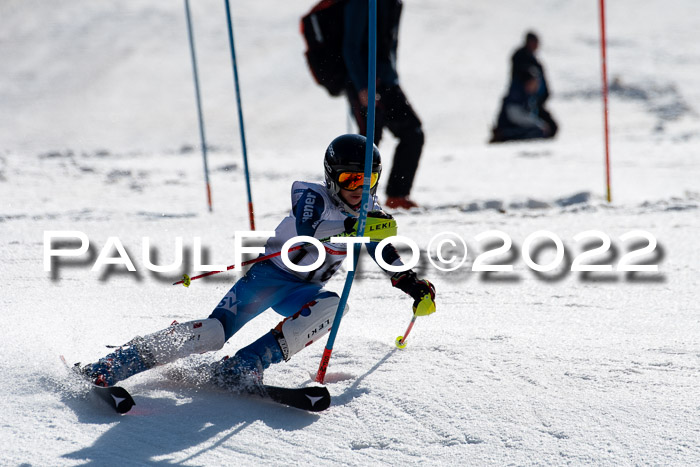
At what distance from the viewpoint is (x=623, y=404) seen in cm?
258

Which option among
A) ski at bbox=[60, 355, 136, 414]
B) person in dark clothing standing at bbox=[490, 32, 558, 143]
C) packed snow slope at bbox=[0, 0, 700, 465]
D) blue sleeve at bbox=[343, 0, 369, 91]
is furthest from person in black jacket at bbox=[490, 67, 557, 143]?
ski at bbox=[60, 355, 136, 414]

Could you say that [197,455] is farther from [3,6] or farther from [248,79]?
[3,6]

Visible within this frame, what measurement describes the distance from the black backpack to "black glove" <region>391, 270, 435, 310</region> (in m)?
3.14

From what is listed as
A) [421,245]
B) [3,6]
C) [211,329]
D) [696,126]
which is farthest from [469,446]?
[3,6]

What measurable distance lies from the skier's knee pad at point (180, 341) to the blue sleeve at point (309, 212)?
452 millimetres

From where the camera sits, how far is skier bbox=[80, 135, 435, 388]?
263cm

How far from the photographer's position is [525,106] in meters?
10.5

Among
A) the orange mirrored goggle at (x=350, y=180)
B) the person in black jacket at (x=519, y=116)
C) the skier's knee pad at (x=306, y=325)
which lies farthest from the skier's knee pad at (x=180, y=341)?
the person in black jacket at (x=519, y=116)

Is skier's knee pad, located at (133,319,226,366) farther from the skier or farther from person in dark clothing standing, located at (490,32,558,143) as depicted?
person in dark clothing standing, located at (490,32,558,143)

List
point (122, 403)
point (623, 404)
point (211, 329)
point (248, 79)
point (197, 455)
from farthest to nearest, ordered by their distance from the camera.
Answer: point (248, 79) → point (211, 329) → point (623, 404) → point (122, 403) → point (197, 455)

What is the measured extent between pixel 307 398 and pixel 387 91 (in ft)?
11.9

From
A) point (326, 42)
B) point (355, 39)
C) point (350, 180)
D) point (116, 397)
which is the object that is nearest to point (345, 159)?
point (350, 180)

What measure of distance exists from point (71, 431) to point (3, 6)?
15868 millimetres

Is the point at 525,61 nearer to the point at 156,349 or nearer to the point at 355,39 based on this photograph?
the point at 355,39
